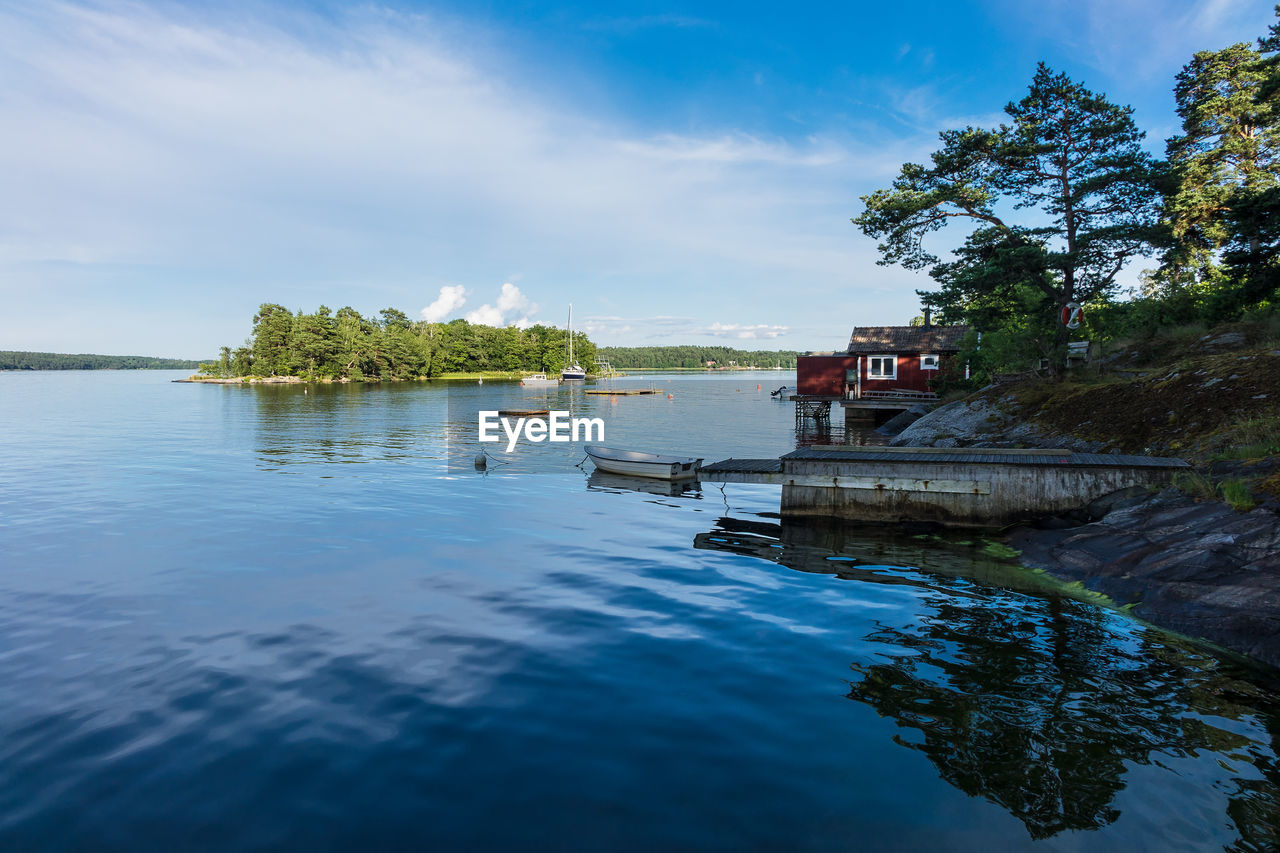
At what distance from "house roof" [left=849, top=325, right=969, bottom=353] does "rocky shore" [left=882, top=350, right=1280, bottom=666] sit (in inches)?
1262

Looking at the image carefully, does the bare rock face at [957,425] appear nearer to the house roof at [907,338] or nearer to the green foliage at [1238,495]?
the green foliage at [1238,495]

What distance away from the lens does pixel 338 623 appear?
388 inches

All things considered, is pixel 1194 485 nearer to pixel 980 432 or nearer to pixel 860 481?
pixel 860 481

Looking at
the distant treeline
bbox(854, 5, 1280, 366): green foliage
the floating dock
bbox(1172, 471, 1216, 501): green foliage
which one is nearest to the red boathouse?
bbox(854, 5, 1280, 366): green foliage

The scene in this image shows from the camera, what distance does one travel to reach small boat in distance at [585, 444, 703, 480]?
25078mm

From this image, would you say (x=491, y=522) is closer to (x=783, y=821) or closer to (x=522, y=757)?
(x=522, y=757)

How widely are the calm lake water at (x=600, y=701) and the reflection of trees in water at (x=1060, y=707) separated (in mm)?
36

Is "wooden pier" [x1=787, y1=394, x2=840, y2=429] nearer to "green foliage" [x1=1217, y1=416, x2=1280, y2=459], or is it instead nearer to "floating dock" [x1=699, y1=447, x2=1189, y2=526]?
"floating dock" [x1=699, y1=447, x2=1189, y2=526]

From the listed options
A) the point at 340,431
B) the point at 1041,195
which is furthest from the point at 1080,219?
the point at 340,431

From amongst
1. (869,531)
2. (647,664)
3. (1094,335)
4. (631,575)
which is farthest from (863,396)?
(647,664)

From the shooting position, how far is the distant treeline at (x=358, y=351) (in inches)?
5379

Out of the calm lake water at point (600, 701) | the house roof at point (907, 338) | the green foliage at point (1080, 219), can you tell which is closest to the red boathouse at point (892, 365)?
the house roof at point (907, 338)

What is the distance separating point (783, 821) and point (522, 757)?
2477mm

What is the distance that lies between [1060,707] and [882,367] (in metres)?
44.1
